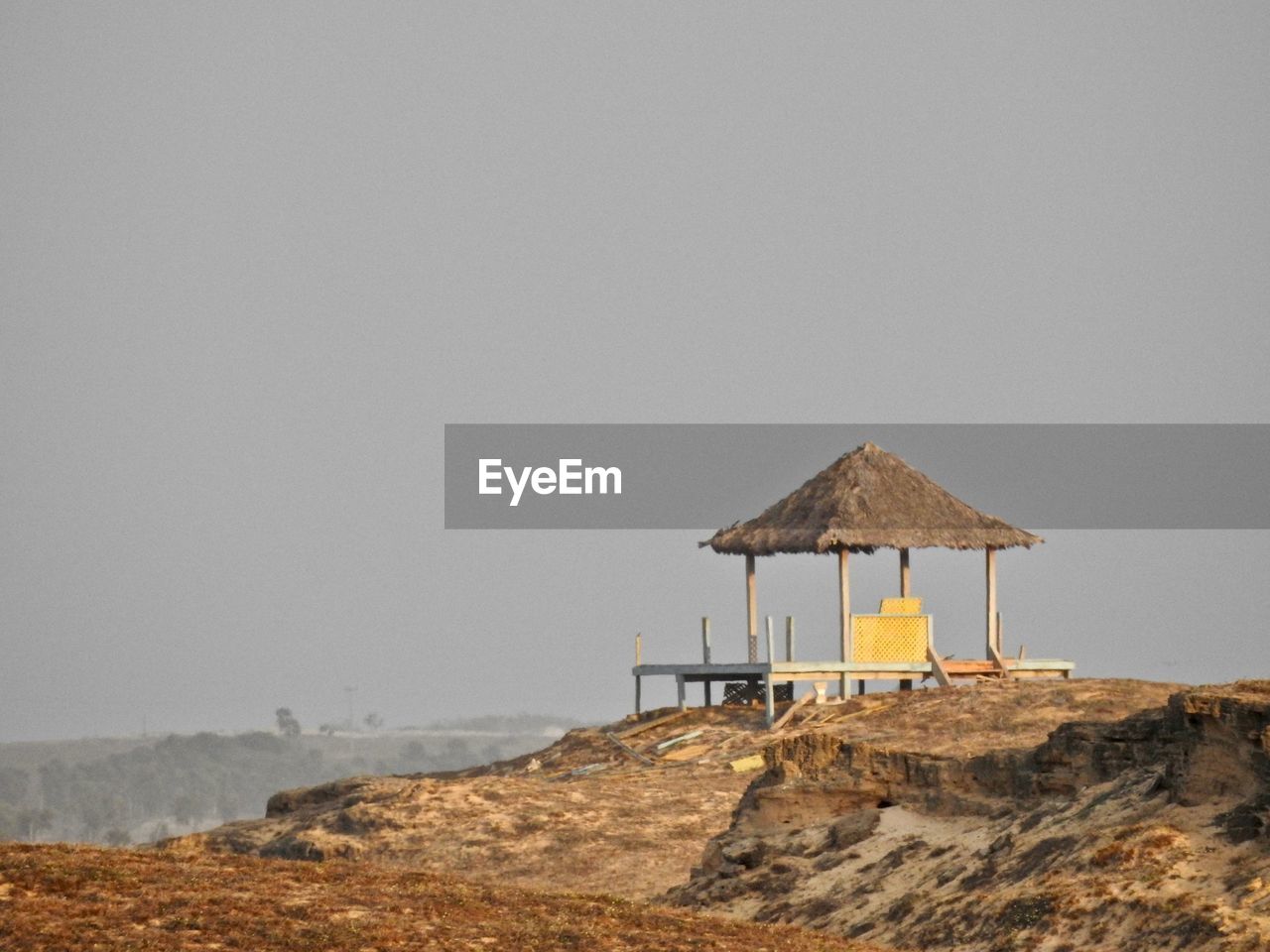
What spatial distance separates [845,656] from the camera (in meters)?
44.9

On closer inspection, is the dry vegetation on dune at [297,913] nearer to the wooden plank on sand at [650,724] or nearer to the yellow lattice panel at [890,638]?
the wooden plank on sand at [650,724]

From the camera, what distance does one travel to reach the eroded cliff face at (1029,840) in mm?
20328

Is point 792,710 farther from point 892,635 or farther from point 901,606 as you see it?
point 901,606

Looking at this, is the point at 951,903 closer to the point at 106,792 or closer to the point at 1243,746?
the point at 1243,746

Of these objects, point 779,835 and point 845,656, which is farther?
point 845,656

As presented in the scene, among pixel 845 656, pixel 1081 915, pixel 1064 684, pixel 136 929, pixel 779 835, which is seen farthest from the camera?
pixel 845 656

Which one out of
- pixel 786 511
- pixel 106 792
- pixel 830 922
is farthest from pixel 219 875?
pixel 106 792

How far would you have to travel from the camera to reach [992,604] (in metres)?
47.6

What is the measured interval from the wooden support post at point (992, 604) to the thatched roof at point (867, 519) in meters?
0.59

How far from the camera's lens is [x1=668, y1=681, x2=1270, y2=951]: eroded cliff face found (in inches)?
800

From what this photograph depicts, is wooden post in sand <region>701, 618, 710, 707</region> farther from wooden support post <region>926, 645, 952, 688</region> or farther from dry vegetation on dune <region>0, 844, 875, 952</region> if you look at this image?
dry vegetation on dune <region>0, 844, 875, 952</region>

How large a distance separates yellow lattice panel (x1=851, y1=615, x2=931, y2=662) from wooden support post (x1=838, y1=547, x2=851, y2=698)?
16 centimetres

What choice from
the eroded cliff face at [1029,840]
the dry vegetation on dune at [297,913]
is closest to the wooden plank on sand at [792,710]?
the eroded cliff face at [1029,840]

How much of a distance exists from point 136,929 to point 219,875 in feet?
9.40
